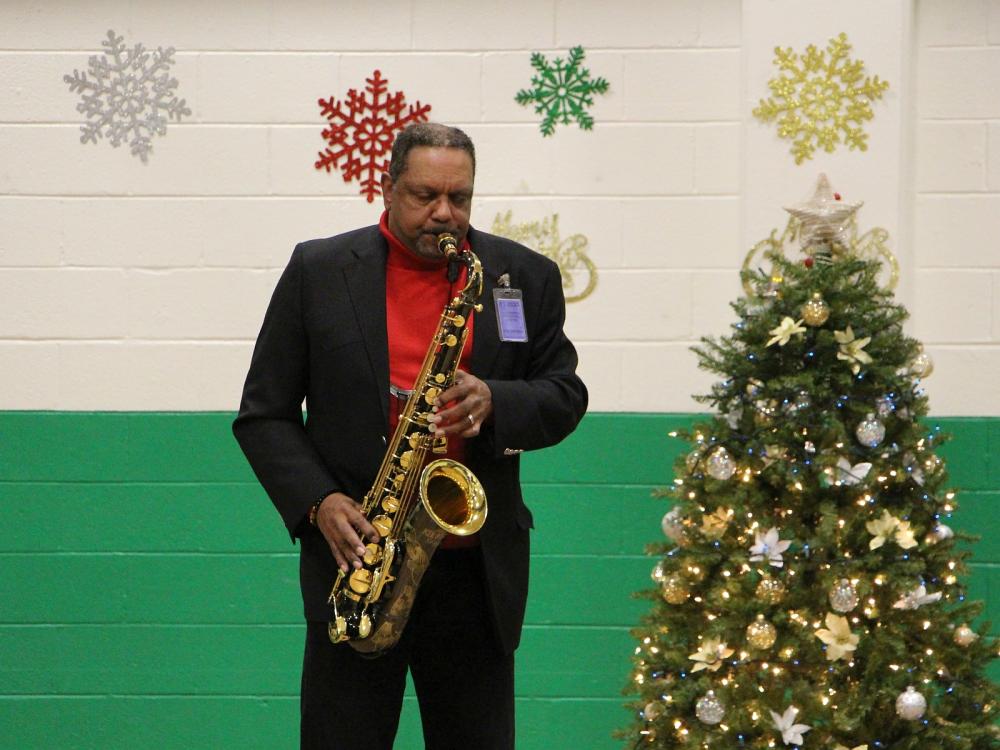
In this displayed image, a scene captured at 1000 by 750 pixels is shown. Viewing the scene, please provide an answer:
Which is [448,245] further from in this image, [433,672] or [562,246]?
[562,246]

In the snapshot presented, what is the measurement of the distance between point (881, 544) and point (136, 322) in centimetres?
218

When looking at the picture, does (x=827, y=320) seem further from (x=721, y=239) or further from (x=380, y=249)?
(x=380, y=249)

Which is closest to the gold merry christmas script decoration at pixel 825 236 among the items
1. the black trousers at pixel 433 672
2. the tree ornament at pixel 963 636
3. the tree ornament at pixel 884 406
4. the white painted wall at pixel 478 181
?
the white painted wall at pixel 478 181

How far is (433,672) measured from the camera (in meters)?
2.49

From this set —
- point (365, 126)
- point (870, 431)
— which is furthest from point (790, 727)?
point (365, 126)

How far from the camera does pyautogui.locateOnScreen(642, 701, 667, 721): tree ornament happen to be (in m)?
3.12

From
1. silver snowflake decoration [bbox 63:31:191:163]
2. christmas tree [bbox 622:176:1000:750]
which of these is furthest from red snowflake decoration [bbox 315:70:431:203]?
christmas tree [bbox 622:176:1000:750]

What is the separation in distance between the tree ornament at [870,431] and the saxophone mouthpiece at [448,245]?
1163mm

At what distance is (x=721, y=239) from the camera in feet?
12.7

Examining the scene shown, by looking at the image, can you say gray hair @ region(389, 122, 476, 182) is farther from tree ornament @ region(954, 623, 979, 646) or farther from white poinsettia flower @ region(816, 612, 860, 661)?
tree ornament @ region(954, 623, 979, 646)

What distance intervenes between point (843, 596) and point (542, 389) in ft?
3.22

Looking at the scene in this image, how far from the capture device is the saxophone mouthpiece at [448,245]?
2416 millimetres

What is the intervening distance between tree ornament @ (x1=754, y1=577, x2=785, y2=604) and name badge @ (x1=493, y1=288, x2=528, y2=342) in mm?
950

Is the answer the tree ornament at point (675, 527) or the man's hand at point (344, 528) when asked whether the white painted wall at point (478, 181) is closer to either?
the tree ornament at point (675, 527)
